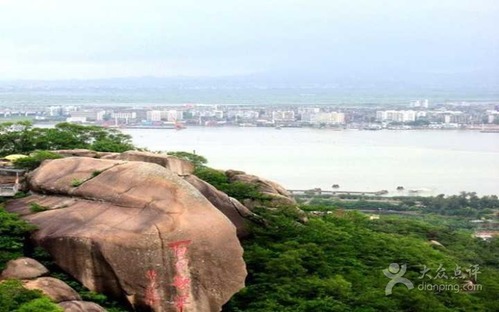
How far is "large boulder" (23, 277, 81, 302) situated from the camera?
243 inches

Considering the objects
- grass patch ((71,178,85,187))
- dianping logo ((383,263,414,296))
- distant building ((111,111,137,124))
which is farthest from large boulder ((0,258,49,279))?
distant building ((111,111,137,124))

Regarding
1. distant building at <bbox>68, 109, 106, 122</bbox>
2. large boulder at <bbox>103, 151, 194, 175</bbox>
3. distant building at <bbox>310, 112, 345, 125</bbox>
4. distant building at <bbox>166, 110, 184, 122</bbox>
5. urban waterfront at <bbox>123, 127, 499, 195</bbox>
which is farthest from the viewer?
distant building at <bbox>310, 112, 345, 125</bbox>

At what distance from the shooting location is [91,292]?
6461mm

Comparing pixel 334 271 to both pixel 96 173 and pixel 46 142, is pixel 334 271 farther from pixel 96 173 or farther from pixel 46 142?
pixel 46 142

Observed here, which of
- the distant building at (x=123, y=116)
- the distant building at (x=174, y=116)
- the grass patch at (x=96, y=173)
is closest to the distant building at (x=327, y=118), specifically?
the distant building at (x=174, y=116)

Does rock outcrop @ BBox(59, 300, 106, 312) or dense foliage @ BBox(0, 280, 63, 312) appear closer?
dense foliage @ BBox(0, 280, 63, 312)

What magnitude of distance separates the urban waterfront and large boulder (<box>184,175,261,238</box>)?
21.8m

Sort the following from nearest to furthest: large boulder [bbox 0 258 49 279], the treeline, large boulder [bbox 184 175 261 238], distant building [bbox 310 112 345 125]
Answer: large boulder [bbox 0 258 49 279], large boulder [bbox 184 175 261 238], the treeline, distant building [bbox 310 112 345 125]

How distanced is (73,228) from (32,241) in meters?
0.55

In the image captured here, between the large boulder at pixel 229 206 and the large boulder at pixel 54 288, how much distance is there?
2.19 metres

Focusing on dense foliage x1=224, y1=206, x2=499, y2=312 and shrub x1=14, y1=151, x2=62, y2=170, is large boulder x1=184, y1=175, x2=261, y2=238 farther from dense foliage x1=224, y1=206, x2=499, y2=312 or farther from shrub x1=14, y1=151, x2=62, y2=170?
shrub x1=14, y1=151, x2=62, y2=170

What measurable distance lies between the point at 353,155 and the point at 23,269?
35.4 m

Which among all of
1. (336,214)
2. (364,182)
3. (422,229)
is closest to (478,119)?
(364,182)

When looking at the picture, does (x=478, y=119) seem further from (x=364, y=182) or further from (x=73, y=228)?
(x=73, y=228)
